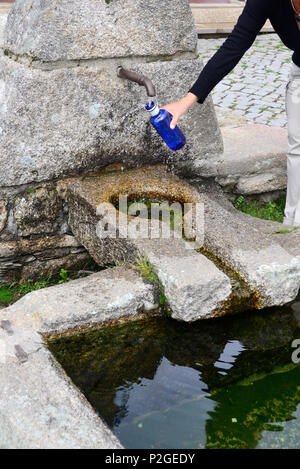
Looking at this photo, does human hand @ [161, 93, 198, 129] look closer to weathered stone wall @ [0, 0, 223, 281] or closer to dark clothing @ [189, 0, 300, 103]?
dark clothing @ [189, 0, 300, 103]

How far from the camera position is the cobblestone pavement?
5.70 metres

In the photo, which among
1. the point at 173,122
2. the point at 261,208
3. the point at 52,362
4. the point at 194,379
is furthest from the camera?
the point at 261,208

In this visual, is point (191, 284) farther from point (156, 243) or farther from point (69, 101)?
point (69, 101)

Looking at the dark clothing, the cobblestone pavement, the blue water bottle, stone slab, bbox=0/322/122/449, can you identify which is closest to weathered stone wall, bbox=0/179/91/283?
the blue water bottle

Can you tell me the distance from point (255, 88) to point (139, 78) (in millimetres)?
3963

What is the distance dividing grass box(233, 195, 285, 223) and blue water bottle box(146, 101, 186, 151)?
3.67ft

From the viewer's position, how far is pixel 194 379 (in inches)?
88.4

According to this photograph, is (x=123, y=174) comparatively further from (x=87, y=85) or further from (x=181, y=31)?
(x=181, y=31)

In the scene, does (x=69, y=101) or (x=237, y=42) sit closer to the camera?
(x=237, y=42)

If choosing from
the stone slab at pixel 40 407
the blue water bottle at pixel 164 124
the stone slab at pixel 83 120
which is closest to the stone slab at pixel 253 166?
the stone slab at pixel 83 120

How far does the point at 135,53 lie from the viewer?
124 inches

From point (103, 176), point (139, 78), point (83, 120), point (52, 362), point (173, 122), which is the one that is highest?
point (139, 78)

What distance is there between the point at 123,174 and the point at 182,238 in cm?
72

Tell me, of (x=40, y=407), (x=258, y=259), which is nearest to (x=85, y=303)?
(x=40, y=407)
